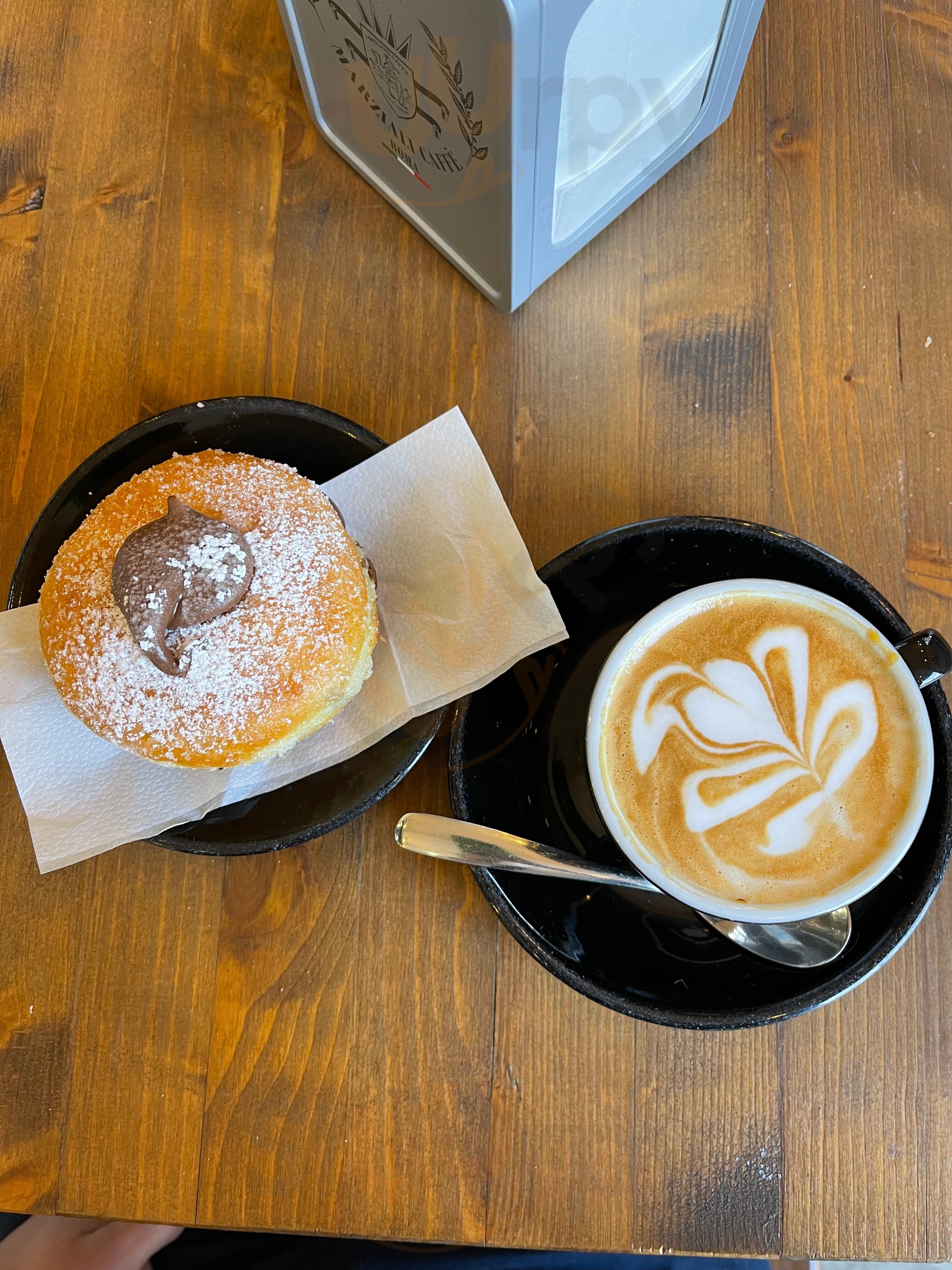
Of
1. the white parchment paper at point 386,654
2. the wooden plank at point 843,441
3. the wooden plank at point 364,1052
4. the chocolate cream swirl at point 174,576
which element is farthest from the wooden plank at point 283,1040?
the wooden plank at point 843,441

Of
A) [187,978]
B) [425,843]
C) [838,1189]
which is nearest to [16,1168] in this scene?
[187,978]

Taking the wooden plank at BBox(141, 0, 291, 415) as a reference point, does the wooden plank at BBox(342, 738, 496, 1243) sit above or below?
below

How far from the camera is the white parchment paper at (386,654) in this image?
2.40 ft

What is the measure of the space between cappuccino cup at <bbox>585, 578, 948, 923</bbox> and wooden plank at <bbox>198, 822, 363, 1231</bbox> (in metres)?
0.27

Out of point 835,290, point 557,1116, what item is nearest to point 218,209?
point 835,290

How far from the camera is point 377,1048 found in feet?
2.58

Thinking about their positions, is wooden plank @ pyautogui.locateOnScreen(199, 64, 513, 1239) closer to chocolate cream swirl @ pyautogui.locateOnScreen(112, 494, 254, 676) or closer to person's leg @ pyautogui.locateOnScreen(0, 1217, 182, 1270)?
chocolate cream swirl @ pyautogui.locateOnScreen(112, 494, 254, 676)

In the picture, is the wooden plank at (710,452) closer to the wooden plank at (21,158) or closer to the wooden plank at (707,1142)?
the wooden plank at (707,1142)

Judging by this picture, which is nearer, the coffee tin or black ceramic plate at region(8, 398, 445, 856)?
the coffee tin

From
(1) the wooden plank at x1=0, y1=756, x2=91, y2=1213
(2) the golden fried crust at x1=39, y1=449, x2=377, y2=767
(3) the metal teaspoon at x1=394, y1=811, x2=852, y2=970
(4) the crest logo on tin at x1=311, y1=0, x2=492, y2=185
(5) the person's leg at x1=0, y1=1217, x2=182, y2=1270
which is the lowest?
(5) the person's leg at x1=0, y1=1217, x2=182, y2=1270

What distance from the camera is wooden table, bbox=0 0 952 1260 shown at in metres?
0.77

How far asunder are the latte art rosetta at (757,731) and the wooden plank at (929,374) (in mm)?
219

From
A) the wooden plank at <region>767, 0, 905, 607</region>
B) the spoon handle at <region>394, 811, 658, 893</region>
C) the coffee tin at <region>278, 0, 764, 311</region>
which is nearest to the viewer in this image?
the coffee tin at <region>278, 0, 764, 311</region>

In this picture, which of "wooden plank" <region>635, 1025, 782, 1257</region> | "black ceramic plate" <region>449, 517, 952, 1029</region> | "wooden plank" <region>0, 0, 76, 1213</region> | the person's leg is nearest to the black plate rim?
"wooden plank" <region>0, 0, 76, 1213</region>
